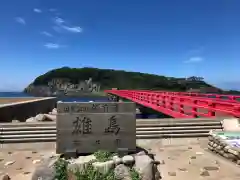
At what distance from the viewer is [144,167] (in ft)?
19.4

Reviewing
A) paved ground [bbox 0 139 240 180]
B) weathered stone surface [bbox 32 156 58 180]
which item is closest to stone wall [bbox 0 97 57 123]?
paved ground [bbox 0 139 240 180]

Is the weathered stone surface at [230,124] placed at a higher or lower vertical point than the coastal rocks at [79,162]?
higher

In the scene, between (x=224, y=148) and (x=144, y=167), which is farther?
(x=224, y=148)

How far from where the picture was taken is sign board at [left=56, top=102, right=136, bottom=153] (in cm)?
643

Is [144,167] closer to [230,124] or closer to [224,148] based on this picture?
[224,148]

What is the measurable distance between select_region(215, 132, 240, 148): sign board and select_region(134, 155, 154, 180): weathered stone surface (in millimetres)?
2823

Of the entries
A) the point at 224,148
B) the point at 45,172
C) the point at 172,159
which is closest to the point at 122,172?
the point at 45,172

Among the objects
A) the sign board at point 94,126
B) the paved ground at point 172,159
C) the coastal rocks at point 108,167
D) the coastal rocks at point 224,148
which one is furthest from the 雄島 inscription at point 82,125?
the coastal rocks at point 224,148

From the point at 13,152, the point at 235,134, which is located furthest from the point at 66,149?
the point at 235,134

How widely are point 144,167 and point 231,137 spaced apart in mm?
3458

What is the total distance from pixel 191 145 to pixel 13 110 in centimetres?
967

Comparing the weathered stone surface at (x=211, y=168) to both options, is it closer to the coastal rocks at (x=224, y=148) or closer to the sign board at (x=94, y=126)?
the coastal rocks at (x=224, y=148)

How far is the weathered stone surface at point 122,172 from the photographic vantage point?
18.5ft

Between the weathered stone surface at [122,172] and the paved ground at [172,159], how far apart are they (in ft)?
3.52
